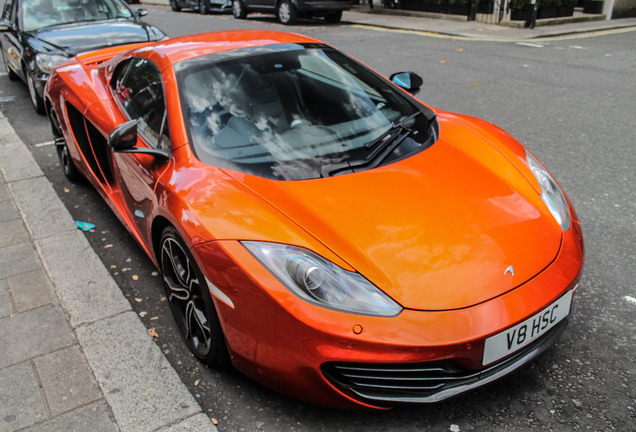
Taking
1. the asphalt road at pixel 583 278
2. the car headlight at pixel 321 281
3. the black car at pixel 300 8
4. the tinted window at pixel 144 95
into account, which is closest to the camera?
the car headlight at pixel 321 281

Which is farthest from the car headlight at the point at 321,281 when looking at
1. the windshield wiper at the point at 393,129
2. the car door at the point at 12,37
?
the car door at the point at 12,37

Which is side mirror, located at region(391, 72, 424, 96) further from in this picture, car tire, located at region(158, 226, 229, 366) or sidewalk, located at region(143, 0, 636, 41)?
sidewalk, located at region(143, 0, 636, 41)

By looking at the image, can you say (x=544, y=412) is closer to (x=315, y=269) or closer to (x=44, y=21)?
(x=315, y=269)

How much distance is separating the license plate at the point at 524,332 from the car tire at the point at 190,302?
1.10 meters

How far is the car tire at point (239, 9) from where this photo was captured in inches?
714

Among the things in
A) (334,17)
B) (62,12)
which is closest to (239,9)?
(334,17)

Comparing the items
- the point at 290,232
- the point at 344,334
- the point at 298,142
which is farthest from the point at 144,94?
the point at 344,334

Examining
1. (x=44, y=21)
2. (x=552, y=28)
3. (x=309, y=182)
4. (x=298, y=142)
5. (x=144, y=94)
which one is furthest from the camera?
(x=552, y=28)

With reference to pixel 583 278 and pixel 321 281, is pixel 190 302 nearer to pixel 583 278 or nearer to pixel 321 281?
pixel 321 281

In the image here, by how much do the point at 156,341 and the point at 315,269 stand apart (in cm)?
120

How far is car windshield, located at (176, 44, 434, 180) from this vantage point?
8.95 feet

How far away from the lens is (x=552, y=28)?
13805 mm

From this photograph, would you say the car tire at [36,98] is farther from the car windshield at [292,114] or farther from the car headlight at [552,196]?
the car headlight at [552,196]

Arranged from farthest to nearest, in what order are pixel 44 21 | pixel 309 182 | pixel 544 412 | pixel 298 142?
1. pixel 44 21
2. pixel 298 142
3. pixel 309 182
4. pixel 544 412
